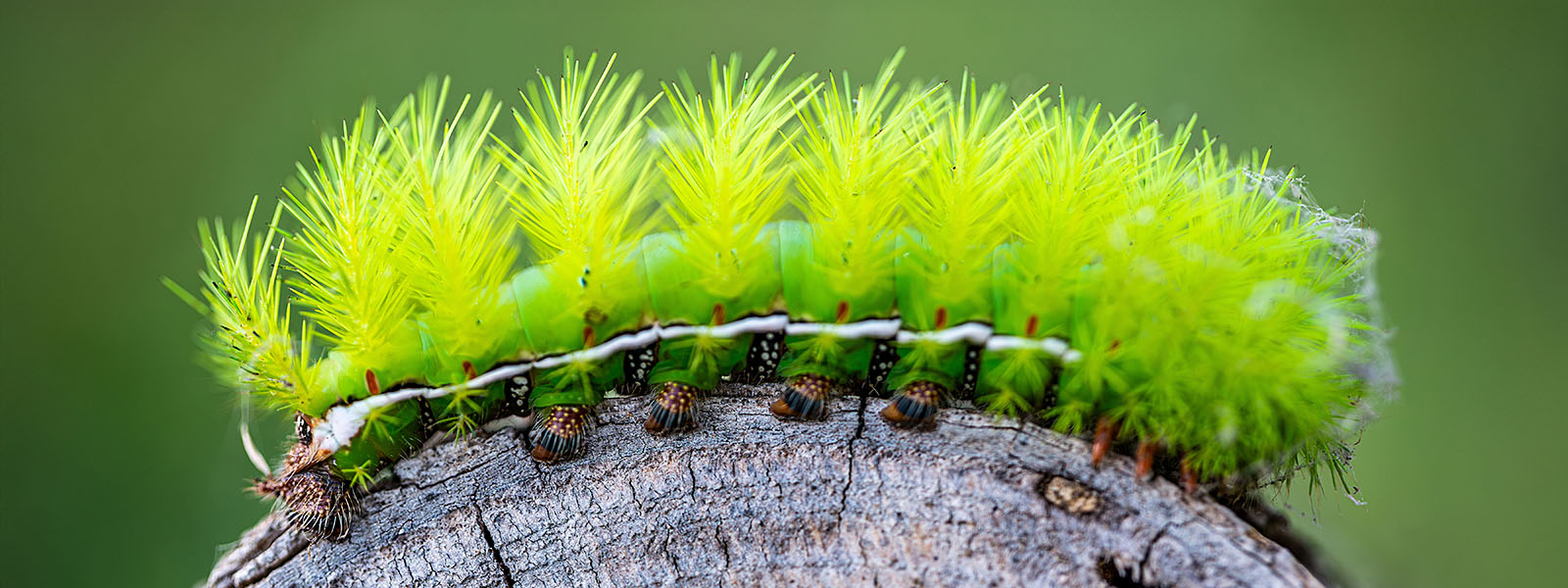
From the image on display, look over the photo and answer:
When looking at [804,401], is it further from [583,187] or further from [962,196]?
[583,187]

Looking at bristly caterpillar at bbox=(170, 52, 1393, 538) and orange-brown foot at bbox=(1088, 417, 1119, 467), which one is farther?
bristly caterpillar at bbox=(170, 52, 1393, 538)

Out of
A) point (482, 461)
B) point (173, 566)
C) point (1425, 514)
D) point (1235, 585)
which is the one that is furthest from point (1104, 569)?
point (173, 566)

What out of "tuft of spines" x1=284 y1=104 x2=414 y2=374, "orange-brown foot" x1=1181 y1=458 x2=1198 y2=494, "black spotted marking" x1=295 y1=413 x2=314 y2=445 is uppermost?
"tuft of spines" x1=284 y1=104 x2=414 y2=374

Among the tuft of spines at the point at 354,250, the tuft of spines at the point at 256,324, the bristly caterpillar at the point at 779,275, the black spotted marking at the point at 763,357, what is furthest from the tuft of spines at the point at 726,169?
the tuft of spines at the point at 256,324

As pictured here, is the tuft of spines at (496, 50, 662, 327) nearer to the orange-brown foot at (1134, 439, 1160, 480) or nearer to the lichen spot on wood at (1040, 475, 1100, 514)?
the lichen spot on wood at (1040, 475, 1100, 514)

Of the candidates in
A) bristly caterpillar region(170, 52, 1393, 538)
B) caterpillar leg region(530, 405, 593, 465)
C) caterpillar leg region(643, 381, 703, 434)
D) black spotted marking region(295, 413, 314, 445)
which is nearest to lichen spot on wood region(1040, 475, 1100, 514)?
bristly caterpillar region(170, 52, 1393, 538)

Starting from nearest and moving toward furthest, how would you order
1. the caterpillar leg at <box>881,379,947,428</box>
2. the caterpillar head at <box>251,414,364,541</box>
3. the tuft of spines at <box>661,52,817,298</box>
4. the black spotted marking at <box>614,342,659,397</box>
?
1. the caterpillar leg at <box>881,379,947,428</box>
2. the caterpillar head at <box>251,414,364,541</box>
3. the tuft of spines at <box>661,52,817,298</box>
4. the black spotted marking at <box>614,342,659,397</box>

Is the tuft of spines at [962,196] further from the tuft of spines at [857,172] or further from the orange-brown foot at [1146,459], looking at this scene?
the orange-brown foot at [1146,459]

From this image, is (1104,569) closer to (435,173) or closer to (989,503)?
(989,503)

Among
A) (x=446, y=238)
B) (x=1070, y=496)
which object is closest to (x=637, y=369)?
(x=446, y=238)
